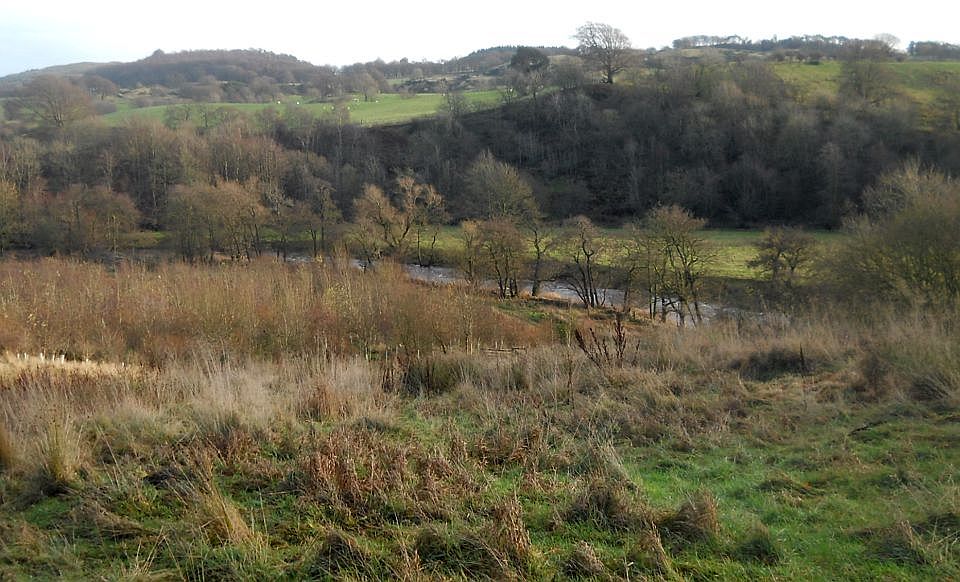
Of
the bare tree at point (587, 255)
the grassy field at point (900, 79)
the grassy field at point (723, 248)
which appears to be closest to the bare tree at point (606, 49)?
the grassy field at point (900, 79)

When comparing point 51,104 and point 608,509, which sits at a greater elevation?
point 51,104

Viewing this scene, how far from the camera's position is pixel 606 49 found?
86875 mm

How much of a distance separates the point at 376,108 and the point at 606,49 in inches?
1372

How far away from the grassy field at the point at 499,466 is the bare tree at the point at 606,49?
274ft

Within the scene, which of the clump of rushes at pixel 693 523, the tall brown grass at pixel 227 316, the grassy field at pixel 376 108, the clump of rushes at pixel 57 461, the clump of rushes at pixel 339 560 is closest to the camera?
the clump of rushes at pixel 339 560

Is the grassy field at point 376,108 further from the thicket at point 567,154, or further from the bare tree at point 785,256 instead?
the bare tree at point 785,256

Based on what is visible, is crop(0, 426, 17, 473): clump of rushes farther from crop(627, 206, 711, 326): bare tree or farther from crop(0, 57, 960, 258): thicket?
crop(0, 57, 960, 258): thicket

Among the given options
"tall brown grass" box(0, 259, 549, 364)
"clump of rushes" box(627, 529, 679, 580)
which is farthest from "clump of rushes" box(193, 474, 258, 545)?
"tall brown grass" box(0, 259, 549, 364)

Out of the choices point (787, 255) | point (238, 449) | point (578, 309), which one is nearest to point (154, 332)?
point (238, 449)

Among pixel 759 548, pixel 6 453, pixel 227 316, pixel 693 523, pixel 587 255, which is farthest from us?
pixel 587 255

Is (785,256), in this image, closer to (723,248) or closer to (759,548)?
(723,248)

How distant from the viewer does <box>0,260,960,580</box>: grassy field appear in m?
3.75

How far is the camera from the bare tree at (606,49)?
86.4m

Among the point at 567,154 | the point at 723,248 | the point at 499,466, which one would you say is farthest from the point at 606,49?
the point at 499,466
